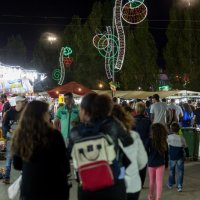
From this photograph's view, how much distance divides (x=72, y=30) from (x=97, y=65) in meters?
6.65

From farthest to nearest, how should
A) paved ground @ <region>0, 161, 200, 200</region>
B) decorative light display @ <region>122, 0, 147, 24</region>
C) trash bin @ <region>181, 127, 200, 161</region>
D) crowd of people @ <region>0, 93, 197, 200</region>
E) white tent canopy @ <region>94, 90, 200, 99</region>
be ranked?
white tent canopy @ <region>94, 90, 200, 99</region> < decorative light display @ <region>122, 0, 147, 24</region> < trash bin @ <region>181, 127, 200, 161</region> < paved ground @ <region>0, 161, 200, 200</region> < crowd of people @ <region>0, 93, 197, 200</region>

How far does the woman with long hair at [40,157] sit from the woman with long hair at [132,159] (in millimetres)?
610

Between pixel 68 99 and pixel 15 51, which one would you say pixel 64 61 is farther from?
pixel 68 99

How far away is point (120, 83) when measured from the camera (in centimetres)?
4453

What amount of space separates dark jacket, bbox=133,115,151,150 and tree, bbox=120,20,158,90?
35.8 metres

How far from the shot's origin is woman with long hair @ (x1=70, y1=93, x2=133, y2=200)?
372 cm

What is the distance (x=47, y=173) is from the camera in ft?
13.0

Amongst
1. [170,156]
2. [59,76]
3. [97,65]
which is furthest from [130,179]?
[59,76]

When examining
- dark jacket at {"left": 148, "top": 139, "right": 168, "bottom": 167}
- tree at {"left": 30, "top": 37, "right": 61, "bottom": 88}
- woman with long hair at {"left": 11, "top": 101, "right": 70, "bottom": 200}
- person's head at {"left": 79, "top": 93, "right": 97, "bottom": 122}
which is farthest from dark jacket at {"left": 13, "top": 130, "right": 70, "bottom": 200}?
tree at {"left": 30, "top": 37, "right": 61, "bottom": 88}

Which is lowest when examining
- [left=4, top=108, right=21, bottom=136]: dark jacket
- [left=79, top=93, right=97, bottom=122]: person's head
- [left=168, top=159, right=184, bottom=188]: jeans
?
[left=168, top=159, right=184, bottom=188]: jeans

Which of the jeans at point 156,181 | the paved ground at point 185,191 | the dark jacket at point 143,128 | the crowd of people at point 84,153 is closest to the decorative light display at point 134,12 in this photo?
the paved ground at point 185,191

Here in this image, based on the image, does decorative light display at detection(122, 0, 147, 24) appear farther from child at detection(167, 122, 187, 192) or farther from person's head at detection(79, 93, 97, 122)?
person's head at detection(79, 93, 97, 122)

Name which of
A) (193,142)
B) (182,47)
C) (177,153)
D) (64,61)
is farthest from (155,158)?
(182,47)

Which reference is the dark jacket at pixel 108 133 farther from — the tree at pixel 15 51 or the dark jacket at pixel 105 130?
the tree at pixel 15 51
